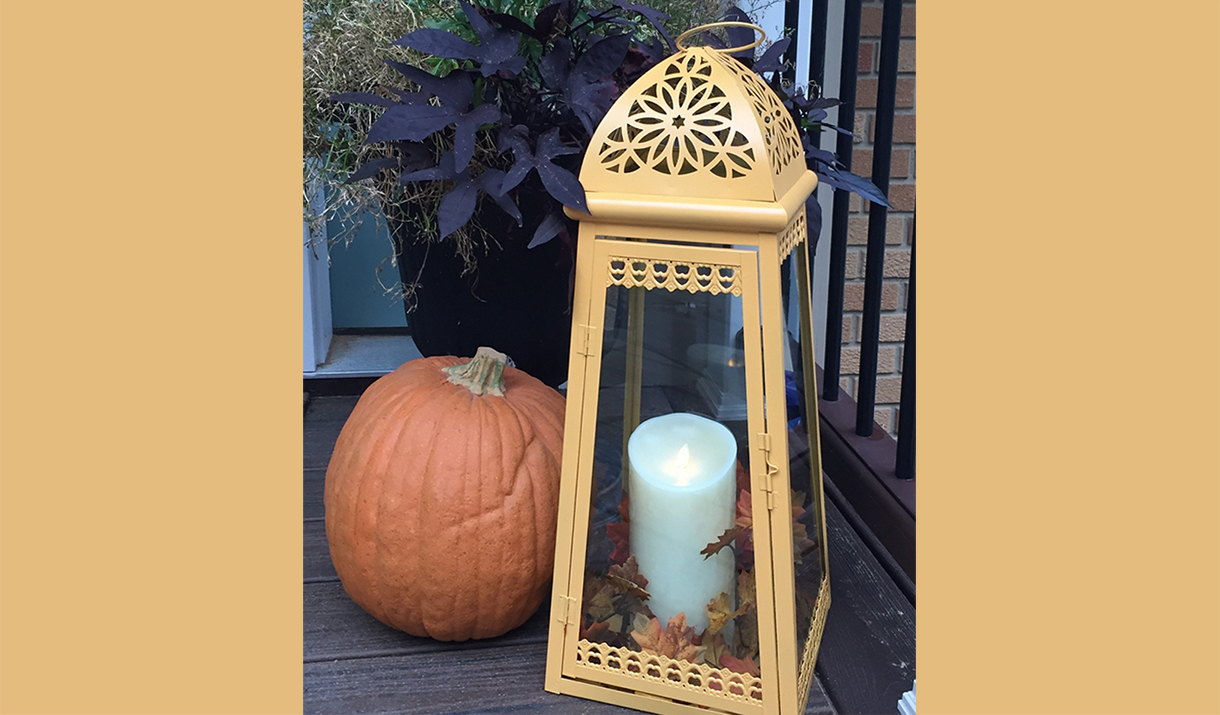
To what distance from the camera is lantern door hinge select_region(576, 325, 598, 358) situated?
41.2 inches

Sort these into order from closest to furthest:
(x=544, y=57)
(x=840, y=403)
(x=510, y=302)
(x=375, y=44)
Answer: (x=544, y=57)
(x=375, y=44)
(x=510, y=302)
(x=840, y=403)

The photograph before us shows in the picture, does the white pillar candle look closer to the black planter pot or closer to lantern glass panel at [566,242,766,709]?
lantern glass panel at [566,242,766,709]

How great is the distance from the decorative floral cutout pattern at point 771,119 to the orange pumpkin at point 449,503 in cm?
49

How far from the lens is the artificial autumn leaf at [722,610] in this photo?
1095 millimetres

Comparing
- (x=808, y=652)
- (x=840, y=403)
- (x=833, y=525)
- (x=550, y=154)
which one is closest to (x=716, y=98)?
(x=550, y=154)

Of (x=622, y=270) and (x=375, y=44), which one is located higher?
(x=375, y=44)

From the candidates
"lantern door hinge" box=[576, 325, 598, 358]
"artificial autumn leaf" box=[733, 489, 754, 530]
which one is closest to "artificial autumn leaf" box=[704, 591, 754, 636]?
"artificial autumn leaf" box=[733, 489, 754, 530]

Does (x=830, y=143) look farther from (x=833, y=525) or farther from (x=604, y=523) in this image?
(x=604, y=523)

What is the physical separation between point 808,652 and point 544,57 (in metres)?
0.86

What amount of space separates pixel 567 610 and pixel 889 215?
1.50 meters

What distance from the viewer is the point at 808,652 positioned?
45.7 inches

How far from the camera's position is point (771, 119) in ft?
3.31

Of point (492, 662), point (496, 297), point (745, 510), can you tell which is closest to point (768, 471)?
point (745, 510)

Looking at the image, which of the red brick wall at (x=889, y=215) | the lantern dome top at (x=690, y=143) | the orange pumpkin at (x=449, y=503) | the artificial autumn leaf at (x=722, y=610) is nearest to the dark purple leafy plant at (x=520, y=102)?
the lantern dome top at (x=690, y=143)
